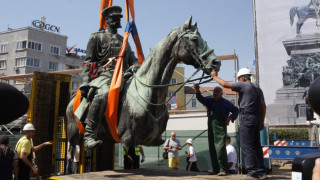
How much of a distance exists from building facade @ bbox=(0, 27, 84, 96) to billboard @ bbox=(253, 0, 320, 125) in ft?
93.4

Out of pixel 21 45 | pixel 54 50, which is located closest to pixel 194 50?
pixel 21 45

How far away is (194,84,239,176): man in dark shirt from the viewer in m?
5.44

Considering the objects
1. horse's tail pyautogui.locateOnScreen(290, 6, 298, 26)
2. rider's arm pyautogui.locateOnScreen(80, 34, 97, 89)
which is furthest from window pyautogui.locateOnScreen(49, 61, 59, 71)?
rider's arm pyautogui.locateOnScreen(80, 34, 97, 89)

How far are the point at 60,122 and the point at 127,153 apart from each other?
2.31 m

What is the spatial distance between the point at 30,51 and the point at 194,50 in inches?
1982

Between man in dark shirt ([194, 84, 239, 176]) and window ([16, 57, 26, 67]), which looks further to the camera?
window ([16, 57, 26, 67])

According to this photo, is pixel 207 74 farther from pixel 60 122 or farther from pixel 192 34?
pixel 60 122

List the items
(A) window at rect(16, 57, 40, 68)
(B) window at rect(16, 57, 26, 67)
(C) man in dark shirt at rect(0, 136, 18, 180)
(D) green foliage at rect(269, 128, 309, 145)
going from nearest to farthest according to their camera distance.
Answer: (C) man in dark shirt at rect(0, 136, 18, 180) < (D) green foliage at rect(269, 128, 309, 145) < (A) window at rect(16, 57, 40, 68) < (B) window at rect(16, 57, 26, 67)

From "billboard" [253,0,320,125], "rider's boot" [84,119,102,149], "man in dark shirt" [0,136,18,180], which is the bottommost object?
"man in dark shirt" [0,136,18,180]

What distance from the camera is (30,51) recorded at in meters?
50.5

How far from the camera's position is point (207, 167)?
11500 millimetres

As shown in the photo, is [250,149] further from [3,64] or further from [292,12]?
[3,64]

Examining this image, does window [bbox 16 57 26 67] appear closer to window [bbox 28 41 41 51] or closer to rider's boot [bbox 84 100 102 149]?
window [bbox 28 41 41 51]

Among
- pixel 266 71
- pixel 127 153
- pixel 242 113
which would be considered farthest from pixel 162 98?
pixel 266 71
